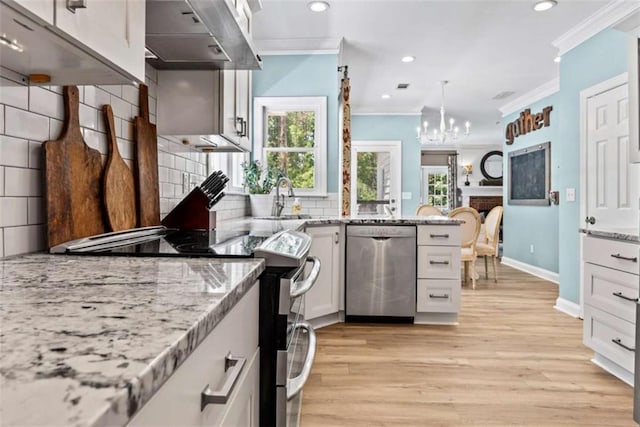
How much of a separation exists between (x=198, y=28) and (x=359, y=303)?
242cm

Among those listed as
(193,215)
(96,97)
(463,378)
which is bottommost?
(463,378)

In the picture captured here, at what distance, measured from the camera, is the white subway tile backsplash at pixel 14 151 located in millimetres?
1046

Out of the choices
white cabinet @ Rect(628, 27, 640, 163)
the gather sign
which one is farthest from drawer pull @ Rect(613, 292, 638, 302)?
the gather sign

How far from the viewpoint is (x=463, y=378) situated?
7.54ft

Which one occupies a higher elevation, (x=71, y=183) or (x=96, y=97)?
(x=96, y=97)

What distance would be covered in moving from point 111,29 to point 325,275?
8.04 feet

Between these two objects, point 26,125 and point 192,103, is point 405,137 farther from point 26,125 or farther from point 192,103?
point 26,125

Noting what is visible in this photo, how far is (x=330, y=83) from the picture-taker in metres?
4.04

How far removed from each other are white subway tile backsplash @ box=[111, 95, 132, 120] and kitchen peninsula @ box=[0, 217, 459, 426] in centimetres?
81

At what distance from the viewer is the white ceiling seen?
10.8ft

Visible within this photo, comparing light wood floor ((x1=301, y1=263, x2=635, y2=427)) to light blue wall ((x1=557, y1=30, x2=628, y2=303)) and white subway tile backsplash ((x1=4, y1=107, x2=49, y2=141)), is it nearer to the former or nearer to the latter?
light blue wall ((x1=557, y1=30, x2=628, y2=303))

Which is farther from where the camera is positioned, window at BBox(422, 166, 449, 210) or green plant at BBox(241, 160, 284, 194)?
window at BBox(422, 166, 449, 210)

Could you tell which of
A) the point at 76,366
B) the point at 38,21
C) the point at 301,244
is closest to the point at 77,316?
the point at 76,366

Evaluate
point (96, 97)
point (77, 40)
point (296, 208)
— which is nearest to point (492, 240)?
point (296, 208)
